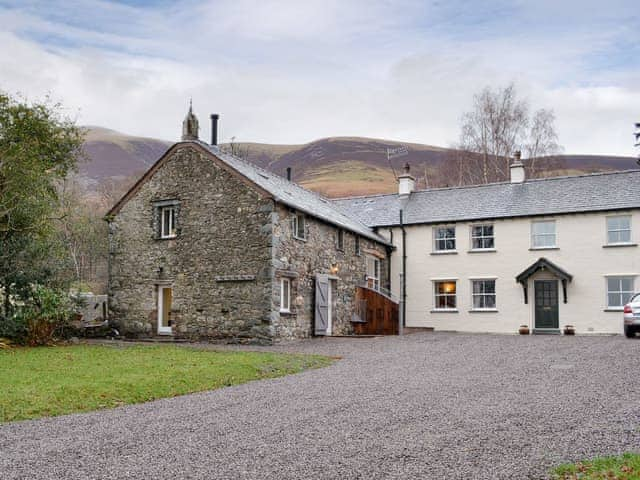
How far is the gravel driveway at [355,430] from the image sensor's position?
636 centimetres

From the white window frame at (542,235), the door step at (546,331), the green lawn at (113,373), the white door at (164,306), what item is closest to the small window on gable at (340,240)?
the white door at (164,306)

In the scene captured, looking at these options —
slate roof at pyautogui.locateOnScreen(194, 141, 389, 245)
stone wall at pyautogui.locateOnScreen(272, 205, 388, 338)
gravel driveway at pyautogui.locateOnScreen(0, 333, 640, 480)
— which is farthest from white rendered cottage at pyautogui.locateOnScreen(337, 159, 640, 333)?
gravel driveway at pyautogui.locateOnScreen(0, 333, 640, 480)

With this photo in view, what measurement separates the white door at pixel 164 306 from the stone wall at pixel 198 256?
8.6 inches

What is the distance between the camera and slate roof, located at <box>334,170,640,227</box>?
27.2 m

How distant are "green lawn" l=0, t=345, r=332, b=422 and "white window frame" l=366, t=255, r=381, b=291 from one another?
39.3 ft

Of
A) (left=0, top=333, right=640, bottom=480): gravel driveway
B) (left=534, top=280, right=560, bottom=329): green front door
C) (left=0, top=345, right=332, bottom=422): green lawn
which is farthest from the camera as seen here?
(left=534, top=280, right=560, bottom=329): green front door

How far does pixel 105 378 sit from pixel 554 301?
66.5ft

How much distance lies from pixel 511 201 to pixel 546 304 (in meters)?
5.00

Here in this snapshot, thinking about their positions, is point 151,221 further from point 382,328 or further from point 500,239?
point 500,239

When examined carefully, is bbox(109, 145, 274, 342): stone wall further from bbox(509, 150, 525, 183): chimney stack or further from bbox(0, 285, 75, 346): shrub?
bbox(509, 150, 525, 183): chimney stack

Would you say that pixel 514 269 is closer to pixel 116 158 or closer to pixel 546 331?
pixel 546 331

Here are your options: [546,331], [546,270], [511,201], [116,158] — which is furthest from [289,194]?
[116,158]

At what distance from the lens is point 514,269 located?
28.0 meters

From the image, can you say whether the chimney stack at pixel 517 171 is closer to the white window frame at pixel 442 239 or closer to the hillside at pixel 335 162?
the white window frame at pixel 442 239
